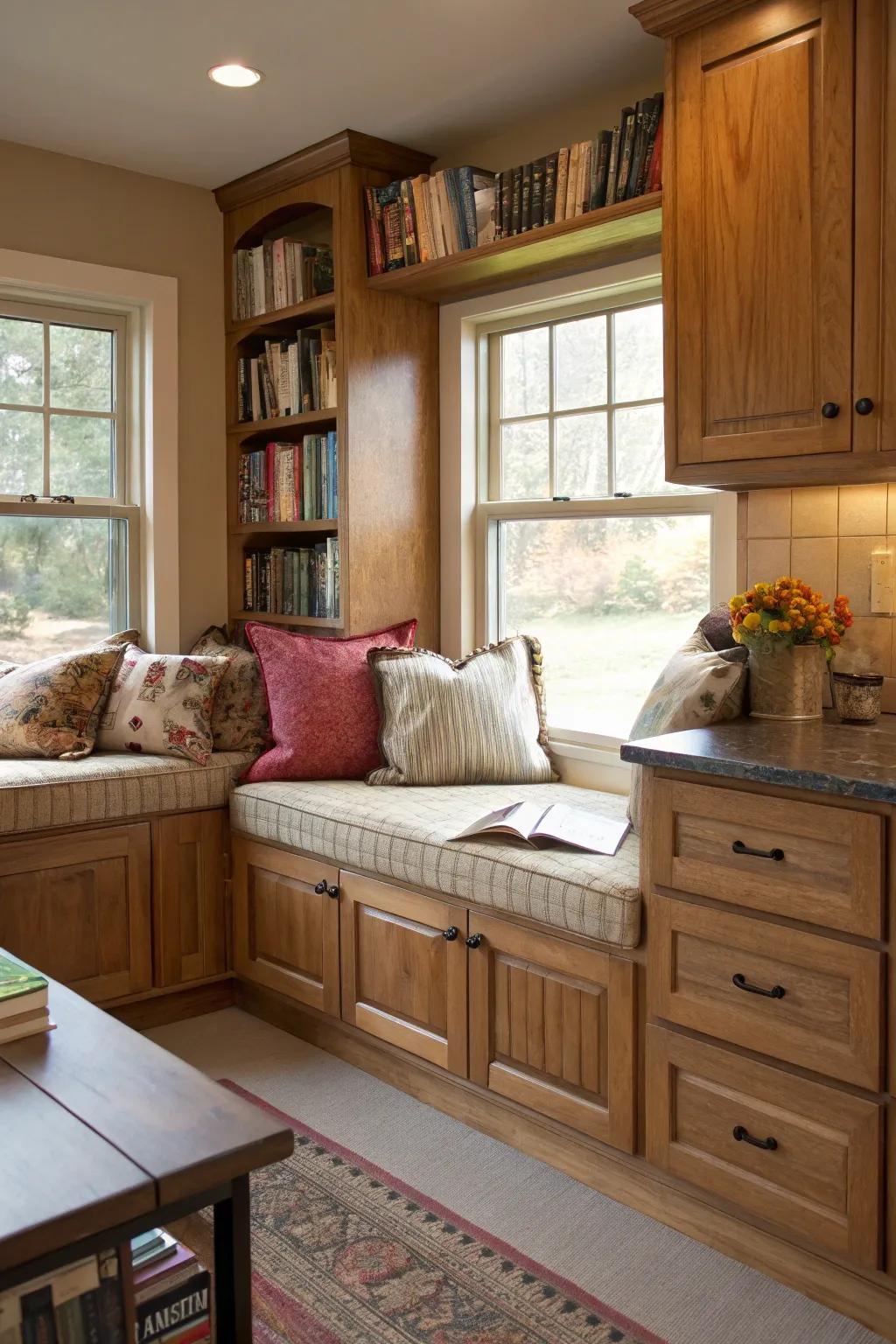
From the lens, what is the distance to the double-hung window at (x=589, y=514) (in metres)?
3.11

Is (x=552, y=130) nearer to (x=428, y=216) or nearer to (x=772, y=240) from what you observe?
(x=428, y=216)

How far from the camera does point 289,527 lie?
12.4 feet

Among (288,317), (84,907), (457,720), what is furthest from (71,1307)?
(288,317)

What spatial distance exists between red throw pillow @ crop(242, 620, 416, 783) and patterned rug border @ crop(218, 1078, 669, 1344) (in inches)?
35.7

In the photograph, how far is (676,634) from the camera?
3.12m

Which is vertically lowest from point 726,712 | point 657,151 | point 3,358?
point 726,712

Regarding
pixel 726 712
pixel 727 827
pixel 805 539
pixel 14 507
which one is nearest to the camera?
pixel 727 827

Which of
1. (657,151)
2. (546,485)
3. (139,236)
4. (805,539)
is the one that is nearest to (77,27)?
A: (139,236)

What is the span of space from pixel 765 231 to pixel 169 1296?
7.04 feet

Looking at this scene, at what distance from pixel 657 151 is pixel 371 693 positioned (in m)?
1.60

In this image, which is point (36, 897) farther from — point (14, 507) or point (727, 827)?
point (727, 827)

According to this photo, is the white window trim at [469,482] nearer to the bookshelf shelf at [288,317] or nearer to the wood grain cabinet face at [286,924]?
the bookshelf shelf at [288,317]

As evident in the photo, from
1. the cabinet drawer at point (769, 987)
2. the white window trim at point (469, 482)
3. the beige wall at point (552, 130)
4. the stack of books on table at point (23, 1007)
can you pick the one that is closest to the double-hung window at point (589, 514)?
the white window trim at point (469, 482)

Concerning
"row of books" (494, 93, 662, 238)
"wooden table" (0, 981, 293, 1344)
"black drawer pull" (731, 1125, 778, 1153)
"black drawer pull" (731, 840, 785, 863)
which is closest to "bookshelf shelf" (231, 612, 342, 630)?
"row of books" (494, 93, 662, 238)
